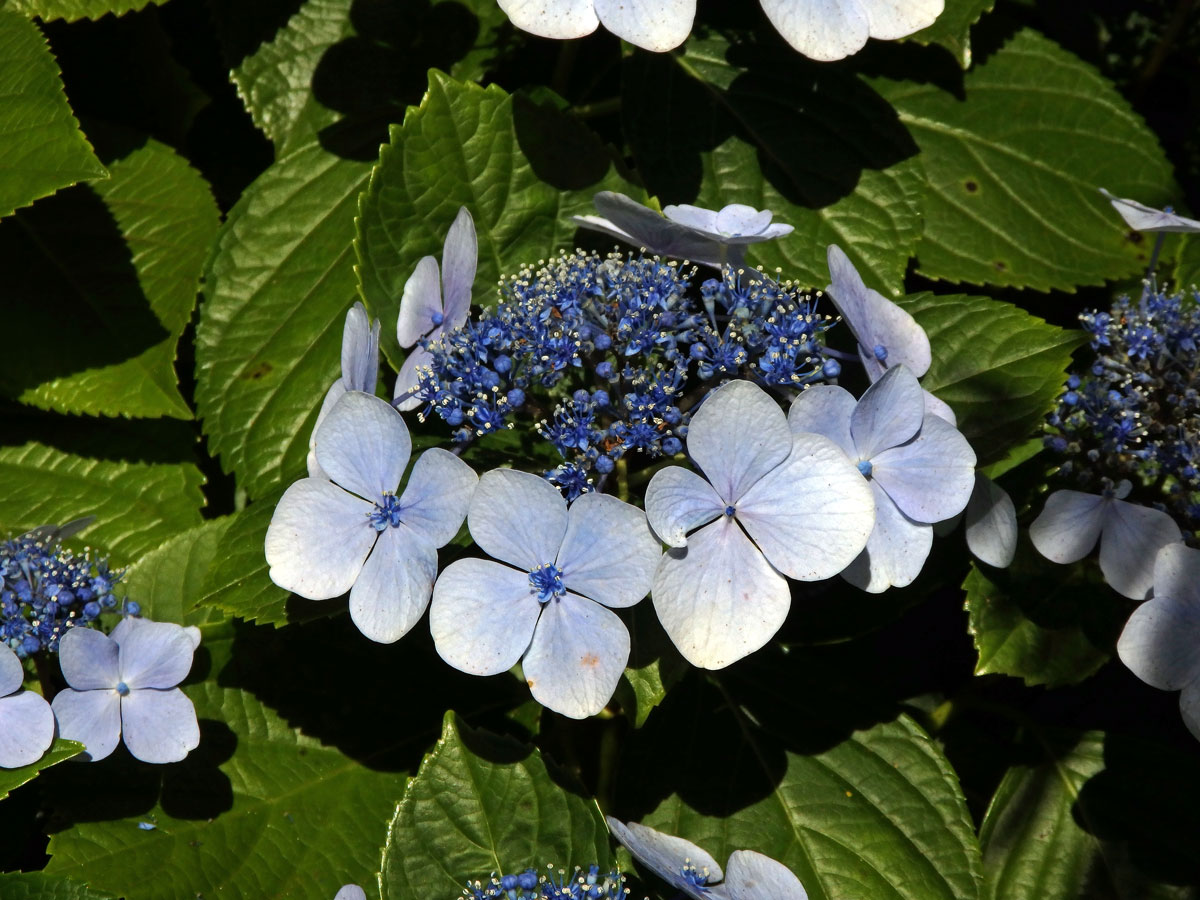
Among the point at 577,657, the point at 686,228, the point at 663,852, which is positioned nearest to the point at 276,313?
the point at 686,228

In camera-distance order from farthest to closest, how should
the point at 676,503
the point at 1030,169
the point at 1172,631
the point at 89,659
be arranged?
the point at 1030,169 < the point at 89,659 < the point at 1172,631 < the point at 676,503

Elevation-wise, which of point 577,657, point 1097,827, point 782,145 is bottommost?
Result: point 1097,827

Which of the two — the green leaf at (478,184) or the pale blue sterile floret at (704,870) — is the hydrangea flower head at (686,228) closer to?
the green leaf at (478,184)

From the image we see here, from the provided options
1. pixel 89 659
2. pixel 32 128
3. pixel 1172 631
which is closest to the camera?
pixel 1172 631

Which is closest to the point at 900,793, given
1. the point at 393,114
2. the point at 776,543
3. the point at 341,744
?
the point at 776,543

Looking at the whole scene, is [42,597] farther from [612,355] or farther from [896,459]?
[896,459]

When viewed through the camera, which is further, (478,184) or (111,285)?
(111,285)

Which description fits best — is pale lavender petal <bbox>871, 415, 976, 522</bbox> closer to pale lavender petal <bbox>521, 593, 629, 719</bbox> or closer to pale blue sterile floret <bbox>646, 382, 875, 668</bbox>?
pale blue sterile floret <bbox>646, 382, 875, 668</bbox>
